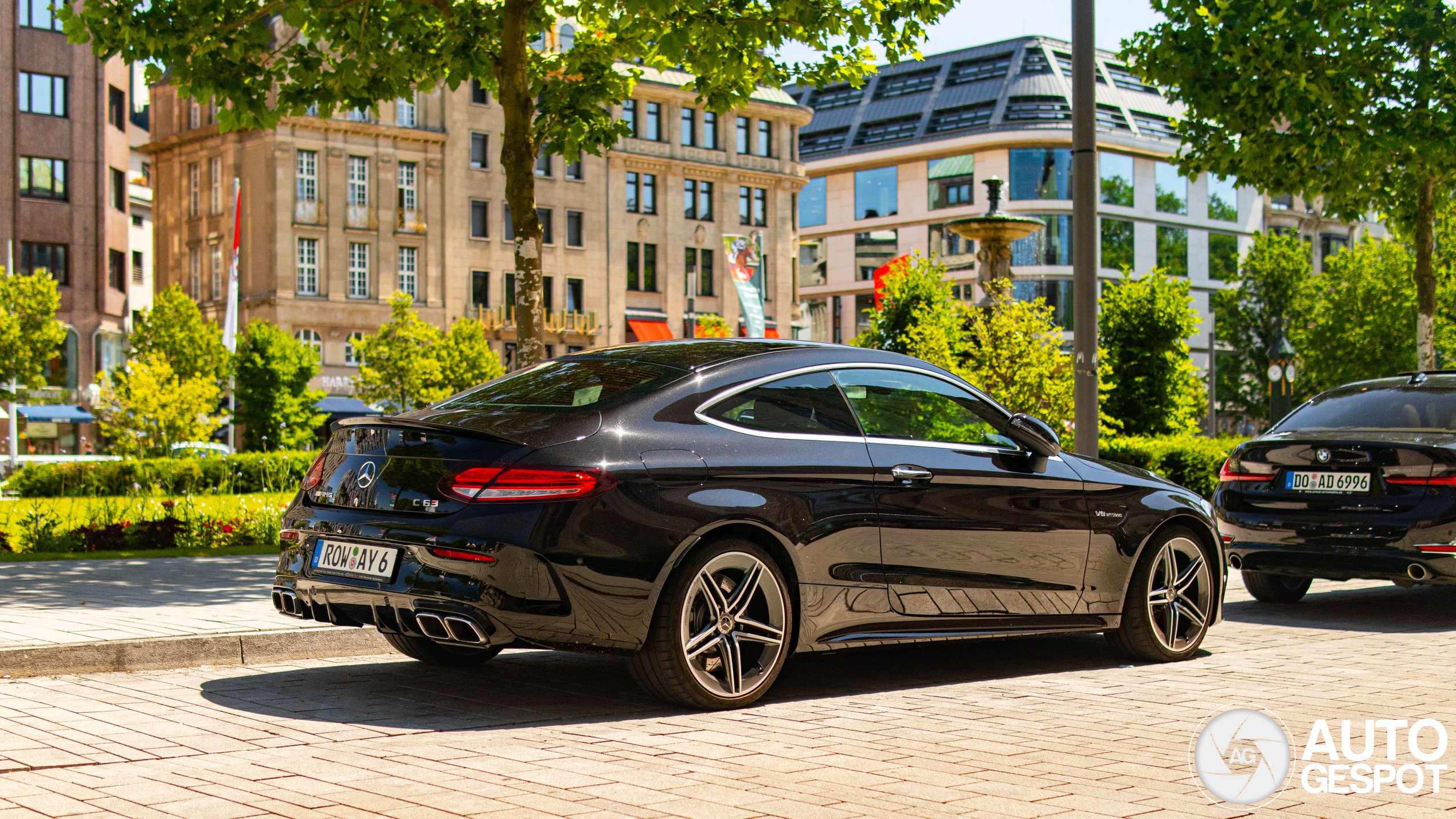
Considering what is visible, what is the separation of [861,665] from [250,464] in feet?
42.7

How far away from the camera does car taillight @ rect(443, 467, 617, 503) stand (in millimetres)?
5648

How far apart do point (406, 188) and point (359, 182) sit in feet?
6.90

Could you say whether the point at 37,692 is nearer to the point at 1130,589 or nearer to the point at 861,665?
the point at 861,665

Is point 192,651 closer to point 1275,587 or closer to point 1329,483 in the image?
point 1329,483

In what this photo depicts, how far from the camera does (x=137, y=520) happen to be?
13.0 meters

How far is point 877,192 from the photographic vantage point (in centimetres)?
8794

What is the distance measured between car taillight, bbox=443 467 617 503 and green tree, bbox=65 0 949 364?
6737mm

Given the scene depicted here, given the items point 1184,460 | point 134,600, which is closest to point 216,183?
point 1184,460

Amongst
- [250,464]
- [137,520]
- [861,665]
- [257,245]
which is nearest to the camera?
[861,665]

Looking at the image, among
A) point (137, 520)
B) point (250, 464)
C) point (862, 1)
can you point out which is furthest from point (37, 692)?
point (250, 464)

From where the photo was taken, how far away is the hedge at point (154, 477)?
1777cm

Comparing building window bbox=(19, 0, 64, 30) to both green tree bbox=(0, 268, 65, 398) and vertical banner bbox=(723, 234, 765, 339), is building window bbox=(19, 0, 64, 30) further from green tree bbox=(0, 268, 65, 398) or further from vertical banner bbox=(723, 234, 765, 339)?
vertical banner bbox=(723, 234, 765, 339)

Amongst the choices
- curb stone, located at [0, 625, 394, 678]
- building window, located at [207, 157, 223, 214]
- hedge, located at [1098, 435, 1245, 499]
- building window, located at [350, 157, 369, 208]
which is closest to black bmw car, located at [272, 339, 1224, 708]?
curb stone, located at [0, 625, 394, 678]

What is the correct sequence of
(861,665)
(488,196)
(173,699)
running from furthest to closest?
(488,196)
(861,665)
(173,699)
